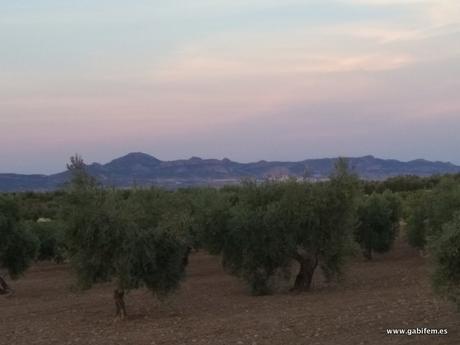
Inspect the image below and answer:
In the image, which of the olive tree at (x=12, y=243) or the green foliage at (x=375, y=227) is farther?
the green foliage at (x=375, y=227)

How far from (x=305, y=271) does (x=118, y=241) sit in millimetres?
8816

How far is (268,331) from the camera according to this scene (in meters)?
16.8

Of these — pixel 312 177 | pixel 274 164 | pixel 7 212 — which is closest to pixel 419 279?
pixel 312 177

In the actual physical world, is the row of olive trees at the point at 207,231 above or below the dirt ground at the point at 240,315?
above

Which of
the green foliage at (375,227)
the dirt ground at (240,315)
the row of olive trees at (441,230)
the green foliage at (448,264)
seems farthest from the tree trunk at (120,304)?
the green foliage at (375,227)

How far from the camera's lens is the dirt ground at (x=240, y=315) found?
15.9m

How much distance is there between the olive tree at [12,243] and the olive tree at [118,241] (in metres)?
11.9

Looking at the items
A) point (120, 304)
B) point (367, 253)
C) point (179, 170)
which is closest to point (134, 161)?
point (179, 170)

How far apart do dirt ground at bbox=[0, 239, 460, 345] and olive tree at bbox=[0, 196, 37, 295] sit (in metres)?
1.36

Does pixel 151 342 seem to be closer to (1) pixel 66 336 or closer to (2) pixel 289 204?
(1) pixel 66 336

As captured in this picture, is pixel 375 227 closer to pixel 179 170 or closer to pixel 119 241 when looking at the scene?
pixel 119 241

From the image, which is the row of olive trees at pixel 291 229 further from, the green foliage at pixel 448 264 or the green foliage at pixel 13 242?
the green foliage at pixel 448 264

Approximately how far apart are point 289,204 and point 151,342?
11.4 m

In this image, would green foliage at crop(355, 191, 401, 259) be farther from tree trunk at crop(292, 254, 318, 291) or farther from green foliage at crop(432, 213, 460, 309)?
green foliage at crop(432, 213, 460, 309)
